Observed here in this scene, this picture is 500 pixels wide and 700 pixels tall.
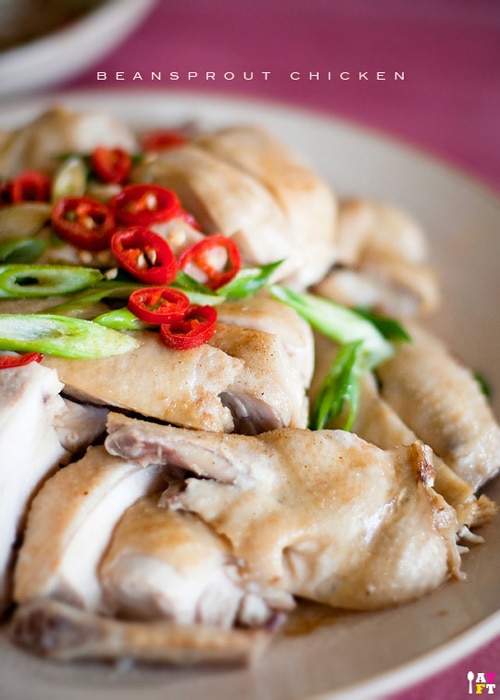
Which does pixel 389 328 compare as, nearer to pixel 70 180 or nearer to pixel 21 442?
pixel 70 180

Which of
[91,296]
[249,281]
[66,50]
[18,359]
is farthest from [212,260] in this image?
[66,50]

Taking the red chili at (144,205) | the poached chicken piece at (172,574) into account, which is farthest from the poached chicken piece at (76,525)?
the red chili at (144,205)

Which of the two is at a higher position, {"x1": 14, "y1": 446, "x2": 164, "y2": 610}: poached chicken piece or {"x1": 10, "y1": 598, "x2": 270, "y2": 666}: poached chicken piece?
{"x1": 14, "y1": 446, "x2": 164, "y2": 610}: poached chicken piece

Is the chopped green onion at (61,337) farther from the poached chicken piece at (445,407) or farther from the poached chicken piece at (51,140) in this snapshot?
the poached chicken piece at (51,140)

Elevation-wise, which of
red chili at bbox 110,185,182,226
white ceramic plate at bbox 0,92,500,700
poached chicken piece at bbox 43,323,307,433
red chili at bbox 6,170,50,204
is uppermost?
red chili at bbox 110,185,182,226

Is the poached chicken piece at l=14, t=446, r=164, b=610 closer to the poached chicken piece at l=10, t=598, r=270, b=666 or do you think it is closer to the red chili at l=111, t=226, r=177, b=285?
the poached chicken piece at l=10, t=598, r=270, b=666

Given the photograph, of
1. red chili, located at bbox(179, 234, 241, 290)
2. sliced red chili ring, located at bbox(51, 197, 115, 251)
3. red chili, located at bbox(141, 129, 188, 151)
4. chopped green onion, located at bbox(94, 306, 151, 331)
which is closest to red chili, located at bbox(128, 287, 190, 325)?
chopped green onion, located at bbox(94, 306, 151, 331)

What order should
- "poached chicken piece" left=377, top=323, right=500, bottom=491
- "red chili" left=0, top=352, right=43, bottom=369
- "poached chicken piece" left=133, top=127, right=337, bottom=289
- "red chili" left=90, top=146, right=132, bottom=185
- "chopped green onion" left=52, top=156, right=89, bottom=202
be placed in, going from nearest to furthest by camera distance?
"red chili" left=0, top=352, right=43, bottom=369 < "poached chicken piece" left=377, top=323, right=500, bottom=491 < "poached chicken piece" left=133, top=127, right=337, bottom=289 < "chopped green onion" left=52, top=156, right=89, bottom=202 < "red chili" left=90, top=146, right=132, bottom=185
